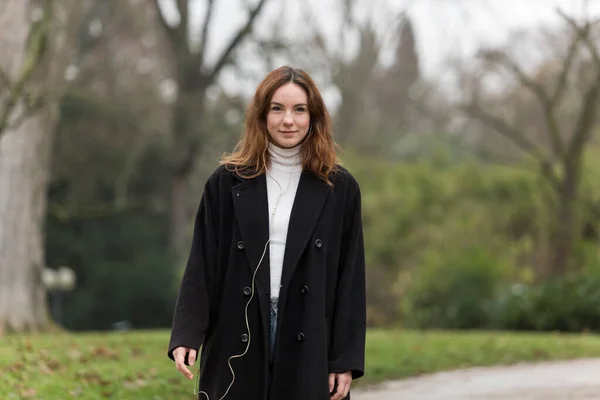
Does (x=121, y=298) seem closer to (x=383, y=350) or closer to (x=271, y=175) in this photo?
(x=383, y=350)

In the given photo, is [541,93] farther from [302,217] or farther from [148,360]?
[302,217]

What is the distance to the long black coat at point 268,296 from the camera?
12.3 ft

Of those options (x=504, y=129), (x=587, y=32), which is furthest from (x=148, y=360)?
(x=504, y=129)

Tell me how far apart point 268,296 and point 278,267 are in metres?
0.12

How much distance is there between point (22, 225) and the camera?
14484mm

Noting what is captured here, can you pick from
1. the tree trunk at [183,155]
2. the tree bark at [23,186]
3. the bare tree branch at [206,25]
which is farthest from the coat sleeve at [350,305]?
the bare tree branch at [206,25]

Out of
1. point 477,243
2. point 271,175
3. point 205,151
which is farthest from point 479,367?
point 205,151

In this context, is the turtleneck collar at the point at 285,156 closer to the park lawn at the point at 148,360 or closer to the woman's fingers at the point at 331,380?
the woman's fingers at the point at 331,380

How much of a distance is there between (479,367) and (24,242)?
7496 mm

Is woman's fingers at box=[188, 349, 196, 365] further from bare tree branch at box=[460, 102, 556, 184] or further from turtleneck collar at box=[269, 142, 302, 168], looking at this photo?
bare tree branch at box=[460, 102, 556, 184]

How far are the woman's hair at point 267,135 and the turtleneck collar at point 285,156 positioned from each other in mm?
20

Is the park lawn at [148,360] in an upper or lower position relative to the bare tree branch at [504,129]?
lower

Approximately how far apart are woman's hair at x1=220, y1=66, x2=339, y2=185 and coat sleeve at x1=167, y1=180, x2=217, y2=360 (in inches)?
8.6

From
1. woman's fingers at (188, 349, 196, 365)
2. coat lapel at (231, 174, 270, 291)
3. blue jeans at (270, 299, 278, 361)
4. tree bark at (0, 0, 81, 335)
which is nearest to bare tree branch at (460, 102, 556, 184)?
tree bark at (0, 0, 81, 335)
